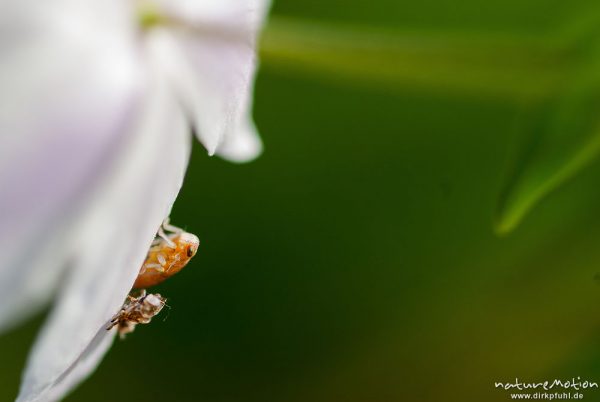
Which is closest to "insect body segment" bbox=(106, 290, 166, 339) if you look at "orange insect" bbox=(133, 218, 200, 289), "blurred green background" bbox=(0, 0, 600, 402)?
"orange insect" bbox=(133, 218, 200, 289)

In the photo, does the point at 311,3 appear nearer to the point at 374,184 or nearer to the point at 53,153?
the point at 374,184

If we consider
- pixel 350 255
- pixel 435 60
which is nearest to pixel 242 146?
pixel 435 60

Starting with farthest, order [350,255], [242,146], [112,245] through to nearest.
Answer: [350,255], [242,146], [112,245]

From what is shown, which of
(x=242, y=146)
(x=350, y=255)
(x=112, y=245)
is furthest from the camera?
(x=350, y=255)

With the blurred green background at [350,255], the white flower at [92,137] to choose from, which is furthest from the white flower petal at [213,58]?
the blurred green background at [350,255]

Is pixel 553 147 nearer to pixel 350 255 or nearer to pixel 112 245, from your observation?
pixel 112 245

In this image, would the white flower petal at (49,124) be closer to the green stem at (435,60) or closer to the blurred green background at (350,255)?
the green stem at (435,60)
